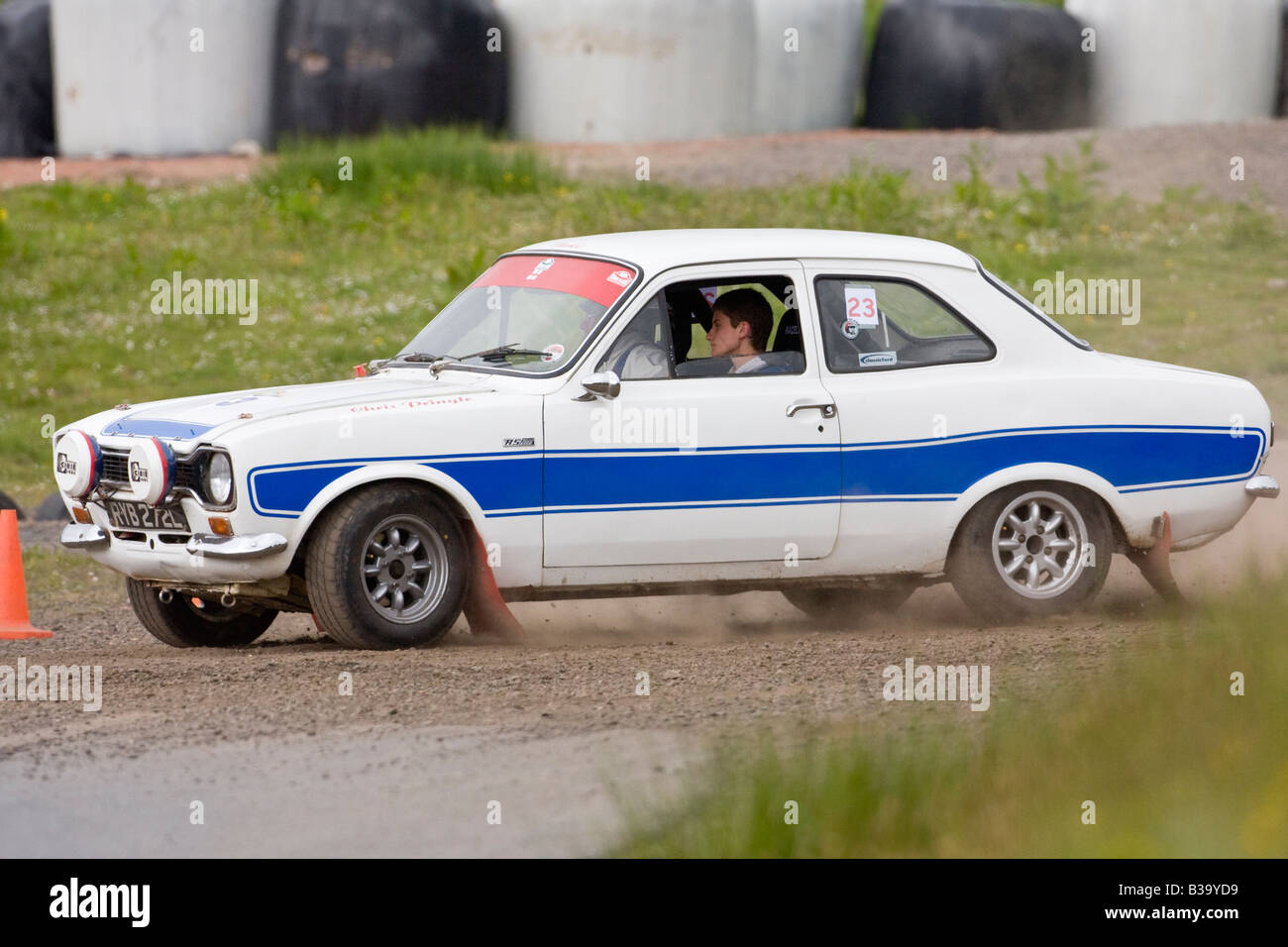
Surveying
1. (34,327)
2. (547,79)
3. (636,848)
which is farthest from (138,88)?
(636,848)

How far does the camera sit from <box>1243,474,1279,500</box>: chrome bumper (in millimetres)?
Result: 8648

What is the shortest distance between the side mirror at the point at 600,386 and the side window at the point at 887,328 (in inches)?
39.9

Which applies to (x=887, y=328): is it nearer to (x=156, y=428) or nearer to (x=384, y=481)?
(x=384, y=481)

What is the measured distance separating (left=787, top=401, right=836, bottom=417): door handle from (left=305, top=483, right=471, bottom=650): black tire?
1.46 meters

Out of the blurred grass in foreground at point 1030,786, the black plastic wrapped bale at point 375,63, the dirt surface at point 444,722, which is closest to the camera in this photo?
the blurred grass in foreground at point 1030,786

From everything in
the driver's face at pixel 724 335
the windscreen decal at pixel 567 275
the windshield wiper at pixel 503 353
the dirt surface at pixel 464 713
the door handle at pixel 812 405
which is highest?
the windscreen decal at pixel 567 275

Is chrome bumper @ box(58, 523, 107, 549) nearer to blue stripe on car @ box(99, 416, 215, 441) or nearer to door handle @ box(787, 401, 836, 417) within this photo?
blue stripe on car @ box(99, 416, 215, 441)

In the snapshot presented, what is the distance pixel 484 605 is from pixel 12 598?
2.91m

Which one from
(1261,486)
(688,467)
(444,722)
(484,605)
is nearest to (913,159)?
(1261,486)

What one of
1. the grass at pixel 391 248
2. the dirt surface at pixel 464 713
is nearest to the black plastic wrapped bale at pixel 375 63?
the grass at pixel 391 248

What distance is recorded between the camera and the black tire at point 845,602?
30.3 feet

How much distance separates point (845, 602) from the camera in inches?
368

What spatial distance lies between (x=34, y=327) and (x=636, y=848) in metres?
15.3

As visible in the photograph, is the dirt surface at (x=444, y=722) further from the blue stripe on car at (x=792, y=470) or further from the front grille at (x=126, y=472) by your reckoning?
the front grille at (x=126, y=472)
